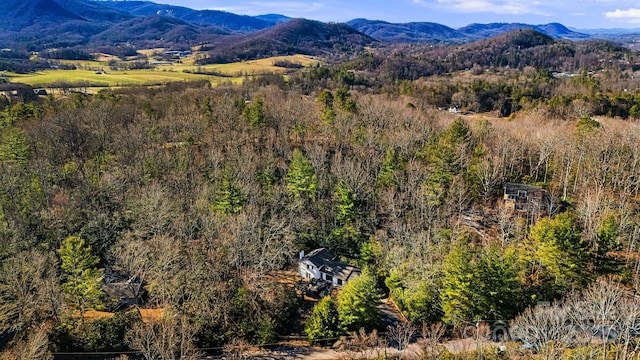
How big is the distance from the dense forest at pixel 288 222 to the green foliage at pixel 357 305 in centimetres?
11

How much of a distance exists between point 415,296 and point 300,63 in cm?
12371

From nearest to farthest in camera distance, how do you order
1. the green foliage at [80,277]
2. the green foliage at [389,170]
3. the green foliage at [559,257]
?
the green foliage at [80,277] → the green foliage at [559,257] → the green foliage at [389,170]

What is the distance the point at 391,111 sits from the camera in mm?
54438

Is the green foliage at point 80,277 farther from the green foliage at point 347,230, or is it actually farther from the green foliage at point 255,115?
the green foliage at point 255,115

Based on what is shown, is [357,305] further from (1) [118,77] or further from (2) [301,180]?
(1) [118,77]

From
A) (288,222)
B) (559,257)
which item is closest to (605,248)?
(559,257)

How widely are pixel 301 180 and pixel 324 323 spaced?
15.4 m

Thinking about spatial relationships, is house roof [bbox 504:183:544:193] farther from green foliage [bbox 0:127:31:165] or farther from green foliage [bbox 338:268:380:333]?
green foliage [bbox 0:127:31:165]

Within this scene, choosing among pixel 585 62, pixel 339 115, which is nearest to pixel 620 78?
pixel 585 62

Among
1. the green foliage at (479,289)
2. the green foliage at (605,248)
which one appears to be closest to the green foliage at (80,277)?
the green foliage at (479,289)

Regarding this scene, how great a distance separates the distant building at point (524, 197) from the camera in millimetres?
37281

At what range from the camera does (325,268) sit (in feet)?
111

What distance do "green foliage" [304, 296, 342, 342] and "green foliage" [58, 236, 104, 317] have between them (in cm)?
1354

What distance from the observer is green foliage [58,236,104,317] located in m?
26.0
